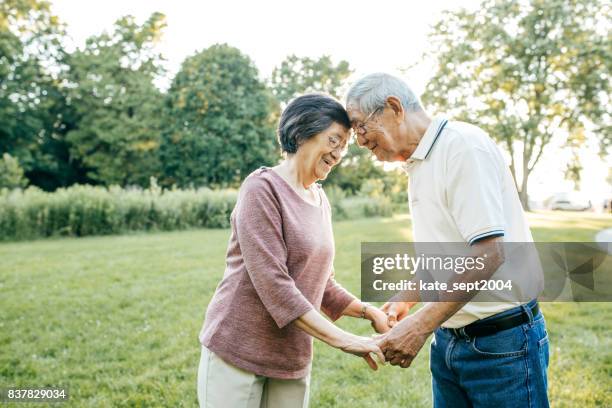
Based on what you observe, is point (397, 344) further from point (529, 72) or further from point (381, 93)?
point (529, 72)

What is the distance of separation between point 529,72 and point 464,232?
17.4 metres

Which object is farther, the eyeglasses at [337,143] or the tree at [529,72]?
the tree at [529,72]

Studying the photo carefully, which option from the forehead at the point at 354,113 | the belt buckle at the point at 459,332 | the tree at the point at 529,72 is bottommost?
the belt buckle at the point at 459,332

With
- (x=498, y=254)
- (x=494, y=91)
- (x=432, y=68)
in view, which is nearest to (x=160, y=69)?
(x=432, y=68)

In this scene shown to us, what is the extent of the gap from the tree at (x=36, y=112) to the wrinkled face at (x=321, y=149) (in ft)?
110

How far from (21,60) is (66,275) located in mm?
30243

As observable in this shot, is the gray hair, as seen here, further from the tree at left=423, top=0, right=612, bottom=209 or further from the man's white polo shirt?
the tree at left=423, top=0, right=612, bottom=209

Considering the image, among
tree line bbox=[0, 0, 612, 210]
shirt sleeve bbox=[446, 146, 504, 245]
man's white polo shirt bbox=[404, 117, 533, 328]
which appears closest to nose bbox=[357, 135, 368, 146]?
man's white polo shirt bbox=[404, 117, 533, 328]

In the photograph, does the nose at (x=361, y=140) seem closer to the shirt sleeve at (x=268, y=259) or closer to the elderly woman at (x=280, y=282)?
the elderly woman at (x=280, y=282)

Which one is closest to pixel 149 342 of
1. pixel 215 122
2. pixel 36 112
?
pixel 215 122

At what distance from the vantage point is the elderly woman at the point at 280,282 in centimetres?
214

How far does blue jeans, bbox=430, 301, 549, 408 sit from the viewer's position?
2.05m

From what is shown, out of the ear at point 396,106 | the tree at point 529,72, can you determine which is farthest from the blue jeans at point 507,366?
the tree at point 529,72

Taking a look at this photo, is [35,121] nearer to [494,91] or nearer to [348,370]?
[494,91]
